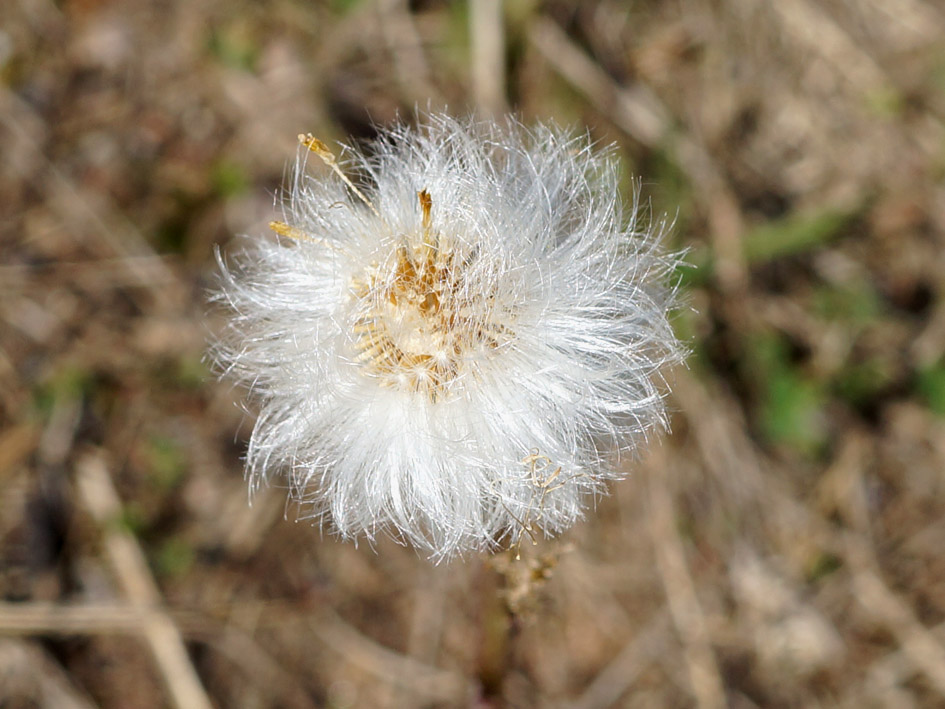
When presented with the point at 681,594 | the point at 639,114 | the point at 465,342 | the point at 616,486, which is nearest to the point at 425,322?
the point at 465,342

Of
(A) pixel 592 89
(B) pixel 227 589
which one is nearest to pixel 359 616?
(B) pixel 227 589

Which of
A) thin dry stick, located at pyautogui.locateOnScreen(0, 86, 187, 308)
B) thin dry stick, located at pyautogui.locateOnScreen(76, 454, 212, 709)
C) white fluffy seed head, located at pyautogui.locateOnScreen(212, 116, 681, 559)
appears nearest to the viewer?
white fluffy seed head, located at pyautogui.locateOnScreen(212, 116, 681, 559)

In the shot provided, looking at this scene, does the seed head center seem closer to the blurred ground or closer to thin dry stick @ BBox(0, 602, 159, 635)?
the blurred ground

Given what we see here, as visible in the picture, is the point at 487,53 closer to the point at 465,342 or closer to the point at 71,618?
the point at 465,342

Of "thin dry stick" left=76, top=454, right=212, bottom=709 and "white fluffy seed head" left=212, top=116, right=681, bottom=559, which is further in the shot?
"thin dry stick" left=76, top=454, right=212, bottom=709

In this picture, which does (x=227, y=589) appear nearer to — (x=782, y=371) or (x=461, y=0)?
(x=782, y=371)

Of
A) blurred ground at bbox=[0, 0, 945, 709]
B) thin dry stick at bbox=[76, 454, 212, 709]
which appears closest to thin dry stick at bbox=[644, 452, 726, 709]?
blurred ground at bbox=[0, 0, 945, 709]
